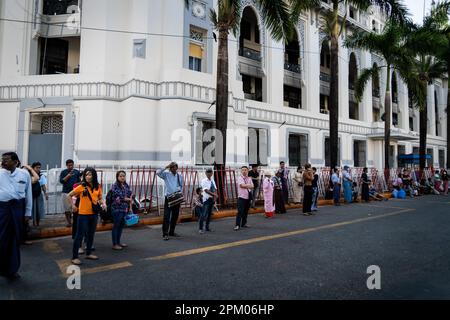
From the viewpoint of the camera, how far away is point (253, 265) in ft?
15.7

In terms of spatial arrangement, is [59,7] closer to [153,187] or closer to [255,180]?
[153,187]

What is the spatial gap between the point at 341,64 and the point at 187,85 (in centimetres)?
1594

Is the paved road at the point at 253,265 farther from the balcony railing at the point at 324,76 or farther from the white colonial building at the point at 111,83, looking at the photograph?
the balcony railing at the point at 324,76

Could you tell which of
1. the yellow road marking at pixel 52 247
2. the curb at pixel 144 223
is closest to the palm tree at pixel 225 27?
the curb at pixel 144 223

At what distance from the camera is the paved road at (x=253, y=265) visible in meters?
3.74

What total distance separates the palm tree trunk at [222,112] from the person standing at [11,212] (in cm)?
699

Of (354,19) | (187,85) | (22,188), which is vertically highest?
(354,19)

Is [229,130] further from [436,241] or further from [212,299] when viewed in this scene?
[212,299]

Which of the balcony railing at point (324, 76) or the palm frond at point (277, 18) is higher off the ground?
the balcony railing at point (324, 76)

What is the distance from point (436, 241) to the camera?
6426 millimetres

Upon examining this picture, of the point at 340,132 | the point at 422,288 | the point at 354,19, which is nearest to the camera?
the point at 422,288

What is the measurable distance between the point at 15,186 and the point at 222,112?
7619mm

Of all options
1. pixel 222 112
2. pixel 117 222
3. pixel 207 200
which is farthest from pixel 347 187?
pixel 117 222
